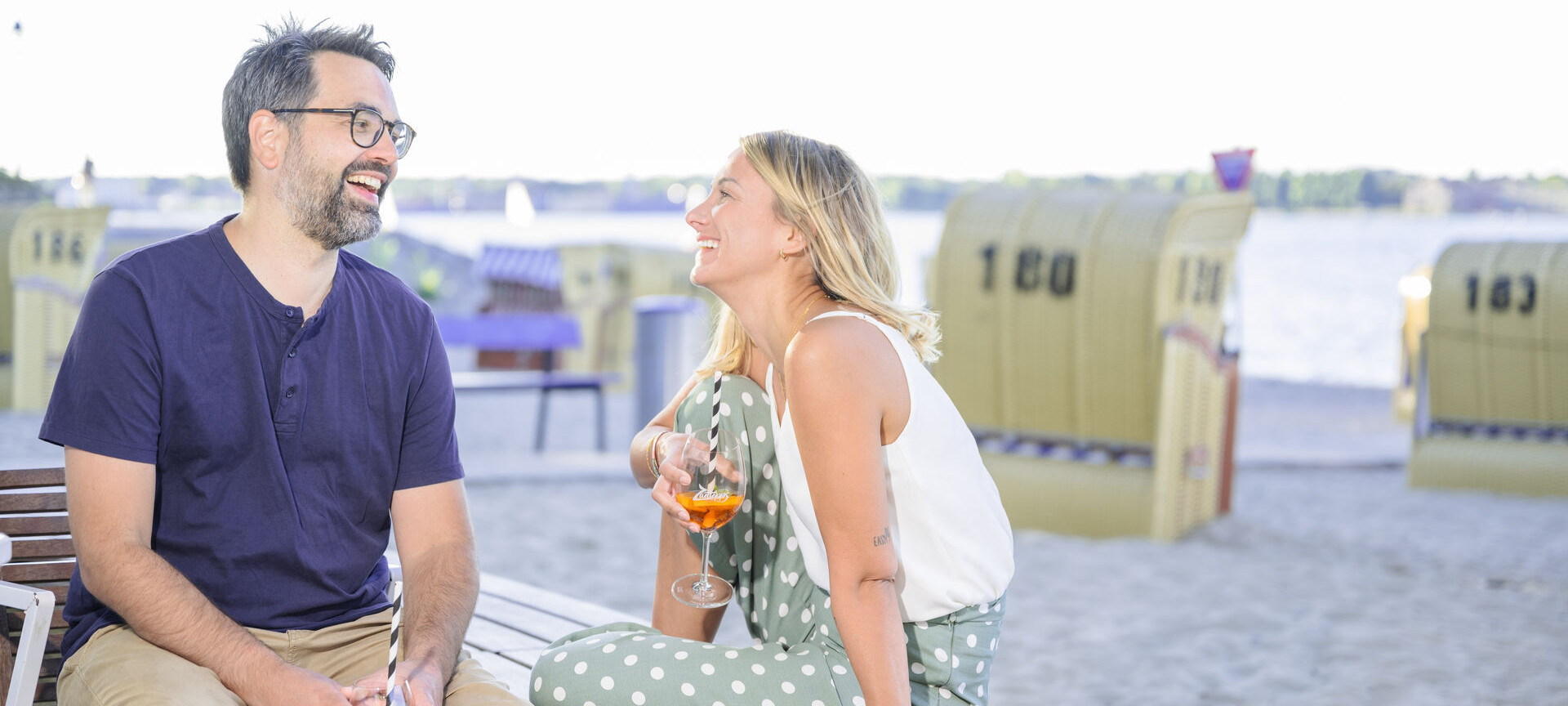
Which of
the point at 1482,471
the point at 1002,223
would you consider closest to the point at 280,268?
the point at 1002,223

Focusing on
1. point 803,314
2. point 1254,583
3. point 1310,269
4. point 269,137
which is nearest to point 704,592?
point 803,314

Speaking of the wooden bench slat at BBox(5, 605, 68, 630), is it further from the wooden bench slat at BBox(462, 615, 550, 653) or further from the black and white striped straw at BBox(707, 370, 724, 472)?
the black and white striped straw at BBox(707, 370, 724, 472)

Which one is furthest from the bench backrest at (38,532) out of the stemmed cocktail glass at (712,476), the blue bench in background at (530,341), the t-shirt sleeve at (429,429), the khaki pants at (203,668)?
the blue bench in background at (530,341)

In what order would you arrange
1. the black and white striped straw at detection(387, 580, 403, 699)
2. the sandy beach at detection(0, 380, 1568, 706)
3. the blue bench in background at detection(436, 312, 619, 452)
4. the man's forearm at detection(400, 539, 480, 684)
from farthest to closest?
the blue bench in background at detection(436, 312, 619, 452) < the sandy beach at detection(0, 380, 1568, 706) < the man's forearm at detection(400, 539, 480, 684) < the black and white striped straw at detection(387, 580, 403, 699)

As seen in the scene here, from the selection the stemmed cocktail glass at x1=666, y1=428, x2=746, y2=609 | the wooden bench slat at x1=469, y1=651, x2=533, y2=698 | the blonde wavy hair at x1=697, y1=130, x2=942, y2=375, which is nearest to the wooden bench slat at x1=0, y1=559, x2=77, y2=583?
the wooden bench slat at x1=469, y1=651, x2=533, y2=698

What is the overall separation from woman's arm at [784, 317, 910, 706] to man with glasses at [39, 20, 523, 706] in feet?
1.84

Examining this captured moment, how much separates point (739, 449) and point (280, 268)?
2.68 feet

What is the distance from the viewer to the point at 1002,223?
6.61 m

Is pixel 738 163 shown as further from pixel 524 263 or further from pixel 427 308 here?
pixel 524 263

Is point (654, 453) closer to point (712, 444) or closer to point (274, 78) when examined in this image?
point (712, 444)

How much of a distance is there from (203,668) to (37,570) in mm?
601

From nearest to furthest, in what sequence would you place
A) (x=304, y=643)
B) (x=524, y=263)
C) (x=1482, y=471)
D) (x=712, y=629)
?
(x=304, y=643), (x=712, y=629), (x=1482, y=471), (x=524, y=263)

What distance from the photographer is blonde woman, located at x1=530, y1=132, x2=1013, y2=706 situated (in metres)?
1.95

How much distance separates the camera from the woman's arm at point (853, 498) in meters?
1.93
